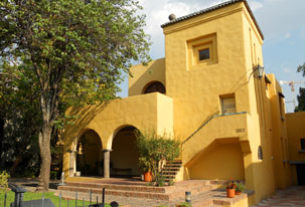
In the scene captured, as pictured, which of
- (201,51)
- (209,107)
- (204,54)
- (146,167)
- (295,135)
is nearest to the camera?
(146,167)

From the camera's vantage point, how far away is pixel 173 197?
31.6 feet

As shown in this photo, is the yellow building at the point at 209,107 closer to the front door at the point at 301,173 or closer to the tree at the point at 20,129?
the tree at the point at 20,129

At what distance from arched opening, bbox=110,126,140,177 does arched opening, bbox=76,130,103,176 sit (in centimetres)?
106

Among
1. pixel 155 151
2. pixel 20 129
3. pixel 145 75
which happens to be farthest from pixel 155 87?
pixel 20 129

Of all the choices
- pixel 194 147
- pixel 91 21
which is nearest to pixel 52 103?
pixel 91 21

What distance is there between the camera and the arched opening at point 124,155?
1856cm

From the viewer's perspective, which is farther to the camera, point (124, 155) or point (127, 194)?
point (124, 155)

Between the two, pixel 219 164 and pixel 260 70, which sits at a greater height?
pixel 260 70

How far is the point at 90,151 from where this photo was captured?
68.7 ft


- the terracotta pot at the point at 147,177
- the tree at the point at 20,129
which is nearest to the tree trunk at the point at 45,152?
the tree at the point at 20,129

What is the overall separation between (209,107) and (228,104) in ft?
3.10

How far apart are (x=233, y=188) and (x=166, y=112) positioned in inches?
213

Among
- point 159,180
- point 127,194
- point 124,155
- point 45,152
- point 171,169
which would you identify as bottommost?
point 127,194

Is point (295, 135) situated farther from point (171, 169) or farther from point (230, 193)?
point (230, 193)
